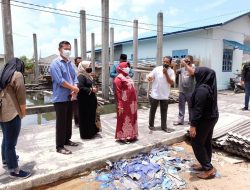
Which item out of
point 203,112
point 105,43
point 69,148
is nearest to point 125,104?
point 69,148

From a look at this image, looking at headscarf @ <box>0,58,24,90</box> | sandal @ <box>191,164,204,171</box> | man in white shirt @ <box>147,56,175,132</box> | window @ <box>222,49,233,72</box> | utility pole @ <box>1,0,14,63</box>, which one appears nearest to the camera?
headscarf @ <box>0,58,24,90</box>

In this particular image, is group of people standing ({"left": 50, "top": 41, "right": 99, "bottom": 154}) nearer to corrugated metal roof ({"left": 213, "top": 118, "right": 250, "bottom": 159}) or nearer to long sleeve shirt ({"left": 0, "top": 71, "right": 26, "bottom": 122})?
long sleeve shirt ({"left": 0, "top": 71, "right": 26, "bottom": 122})

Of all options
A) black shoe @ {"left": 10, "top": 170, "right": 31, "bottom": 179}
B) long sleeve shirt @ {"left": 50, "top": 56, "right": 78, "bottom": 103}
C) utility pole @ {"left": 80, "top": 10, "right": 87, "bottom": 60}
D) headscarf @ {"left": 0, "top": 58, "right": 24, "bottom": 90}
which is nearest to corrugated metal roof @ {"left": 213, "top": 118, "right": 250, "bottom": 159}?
long sleeve shirt @ {"left": 50, "top": 56, "right": 78, "bottom": 103}

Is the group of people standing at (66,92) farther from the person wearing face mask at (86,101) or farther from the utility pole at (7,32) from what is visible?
the utility pole at (7,32)

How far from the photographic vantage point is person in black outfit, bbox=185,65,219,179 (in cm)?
343

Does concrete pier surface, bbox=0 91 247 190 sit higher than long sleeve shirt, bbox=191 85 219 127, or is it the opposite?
long sleeve shirt, bbox=191 85 219 127

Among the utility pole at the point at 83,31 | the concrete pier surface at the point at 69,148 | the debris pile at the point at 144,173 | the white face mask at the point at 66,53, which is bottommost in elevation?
the debris pile at the point at 144,173

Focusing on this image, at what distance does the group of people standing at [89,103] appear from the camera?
10.4 ft

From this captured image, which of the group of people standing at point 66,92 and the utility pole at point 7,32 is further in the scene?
the utility pole at point 7,32

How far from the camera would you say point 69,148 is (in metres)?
4.44

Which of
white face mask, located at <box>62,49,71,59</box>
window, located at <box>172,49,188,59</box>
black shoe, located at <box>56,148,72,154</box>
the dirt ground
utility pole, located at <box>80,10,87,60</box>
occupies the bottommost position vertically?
the dirt ground

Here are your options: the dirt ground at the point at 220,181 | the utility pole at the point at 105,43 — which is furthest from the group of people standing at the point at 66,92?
the utility pole at the point at 105,43

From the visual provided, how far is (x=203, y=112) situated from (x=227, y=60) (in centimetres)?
1323

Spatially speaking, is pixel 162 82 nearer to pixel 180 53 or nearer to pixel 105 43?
pixel 105 43
